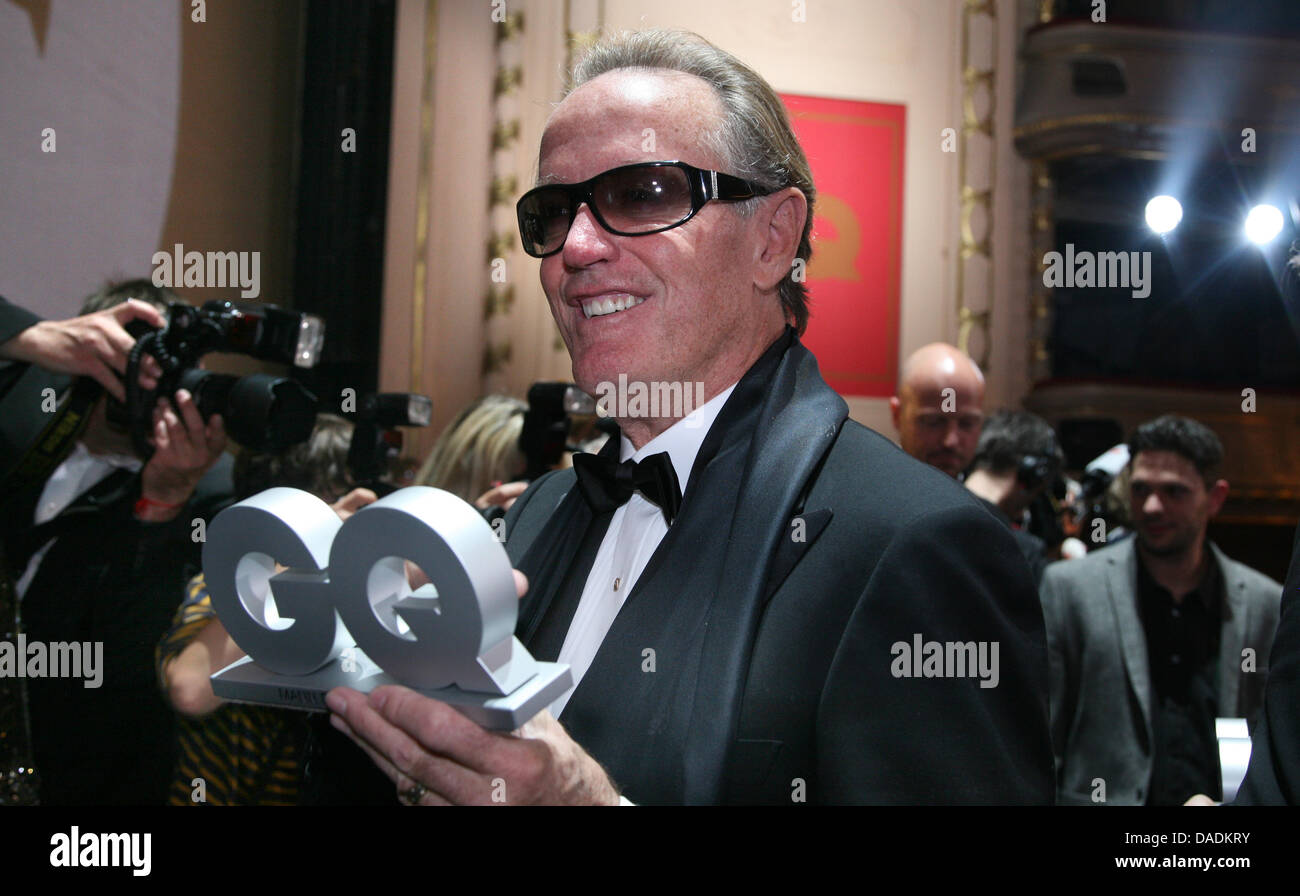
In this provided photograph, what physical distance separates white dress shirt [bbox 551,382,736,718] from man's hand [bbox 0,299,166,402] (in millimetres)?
1095

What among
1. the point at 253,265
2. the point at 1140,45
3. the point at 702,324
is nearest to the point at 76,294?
the point at 253,265

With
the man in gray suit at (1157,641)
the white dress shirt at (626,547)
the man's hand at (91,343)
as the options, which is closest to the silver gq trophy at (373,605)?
the white dress shirt at (626,547)

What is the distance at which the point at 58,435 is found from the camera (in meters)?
1.88

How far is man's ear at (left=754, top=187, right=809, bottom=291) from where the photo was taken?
128cm

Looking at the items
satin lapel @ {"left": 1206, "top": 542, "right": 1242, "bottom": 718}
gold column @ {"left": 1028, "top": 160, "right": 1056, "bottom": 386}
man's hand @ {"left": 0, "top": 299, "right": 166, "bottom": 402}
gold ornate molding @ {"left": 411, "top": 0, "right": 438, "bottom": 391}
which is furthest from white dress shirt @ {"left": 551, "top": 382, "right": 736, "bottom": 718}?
gold column @ {"left": 1028, "top": 160, "right": 1056, "bottom": 386}

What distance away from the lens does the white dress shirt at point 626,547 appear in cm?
116

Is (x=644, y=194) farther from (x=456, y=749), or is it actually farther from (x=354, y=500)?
(x=354, y=500)

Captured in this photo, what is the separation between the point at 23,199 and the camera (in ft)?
8.38

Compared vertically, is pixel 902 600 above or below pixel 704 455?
below

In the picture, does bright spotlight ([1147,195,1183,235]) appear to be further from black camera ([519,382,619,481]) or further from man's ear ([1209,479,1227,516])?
man's ear ([1209,479,1227,516])

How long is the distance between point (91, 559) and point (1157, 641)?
101 inches
